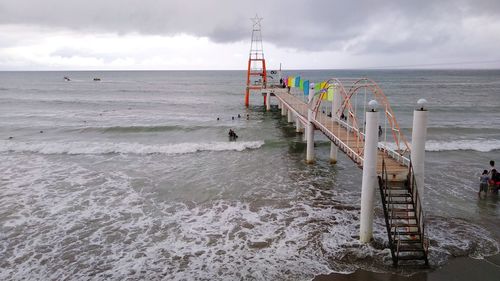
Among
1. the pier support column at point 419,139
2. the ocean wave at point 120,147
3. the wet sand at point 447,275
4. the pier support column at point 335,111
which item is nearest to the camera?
the wet sand at point 447,275

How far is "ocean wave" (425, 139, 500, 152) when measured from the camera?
24719 mm

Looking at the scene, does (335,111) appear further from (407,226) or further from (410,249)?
(410,249)

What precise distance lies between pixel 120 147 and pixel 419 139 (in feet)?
68.9

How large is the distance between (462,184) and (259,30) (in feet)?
106

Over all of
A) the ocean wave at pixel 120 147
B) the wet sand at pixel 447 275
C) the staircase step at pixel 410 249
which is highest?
the staircase step at pixel 410 249

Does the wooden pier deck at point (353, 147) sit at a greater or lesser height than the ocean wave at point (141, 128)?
greater

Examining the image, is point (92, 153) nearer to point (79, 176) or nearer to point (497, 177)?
point (79, 176)

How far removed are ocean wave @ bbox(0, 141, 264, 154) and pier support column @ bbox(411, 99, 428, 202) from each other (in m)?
15.8

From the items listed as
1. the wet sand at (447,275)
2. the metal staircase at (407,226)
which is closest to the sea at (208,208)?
the wet sand at (447,275)

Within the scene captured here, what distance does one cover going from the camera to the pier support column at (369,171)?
32.5 ft

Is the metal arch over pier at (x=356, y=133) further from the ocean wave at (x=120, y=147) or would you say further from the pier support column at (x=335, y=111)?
the ocean wave at (x=120, y=147)

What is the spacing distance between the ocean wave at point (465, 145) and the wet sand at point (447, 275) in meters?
16.2

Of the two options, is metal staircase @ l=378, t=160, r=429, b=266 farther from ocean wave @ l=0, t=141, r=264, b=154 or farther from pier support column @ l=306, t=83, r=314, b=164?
ocean wave @ l=0, t=141, r=264, b=154

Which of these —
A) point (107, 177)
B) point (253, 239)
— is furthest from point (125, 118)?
point (253, 239)
